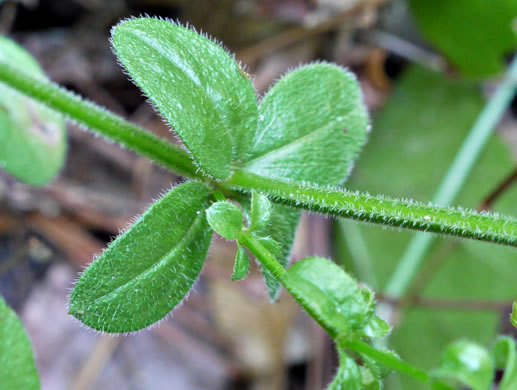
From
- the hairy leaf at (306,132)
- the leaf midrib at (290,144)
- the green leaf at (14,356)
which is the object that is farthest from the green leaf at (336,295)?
the green leaf at (14,356)

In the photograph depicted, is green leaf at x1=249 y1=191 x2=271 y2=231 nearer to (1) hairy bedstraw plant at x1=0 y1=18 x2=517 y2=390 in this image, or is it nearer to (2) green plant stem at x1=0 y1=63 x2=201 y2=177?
(1) hairy bedstraw plant at x1=0 y1=18 x2=517 y2=390

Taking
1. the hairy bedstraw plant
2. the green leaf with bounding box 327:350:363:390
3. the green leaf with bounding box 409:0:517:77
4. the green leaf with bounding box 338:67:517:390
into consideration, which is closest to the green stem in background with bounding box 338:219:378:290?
the green leaf with bounding box 338:67:517:390

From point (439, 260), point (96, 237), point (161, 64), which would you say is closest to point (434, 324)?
point (439, 260)

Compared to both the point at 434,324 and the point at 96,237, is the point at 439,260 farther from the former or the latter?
the point at 96,237

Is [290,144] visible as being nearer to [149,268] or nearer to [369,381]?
[149,268]

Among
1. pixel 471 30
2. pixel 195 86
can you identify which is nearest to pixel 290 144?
pixel 195 86

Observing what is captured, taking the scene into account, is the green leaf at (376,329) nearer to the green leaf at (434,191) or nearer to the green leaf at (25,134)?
the green leaf at (25,134)
